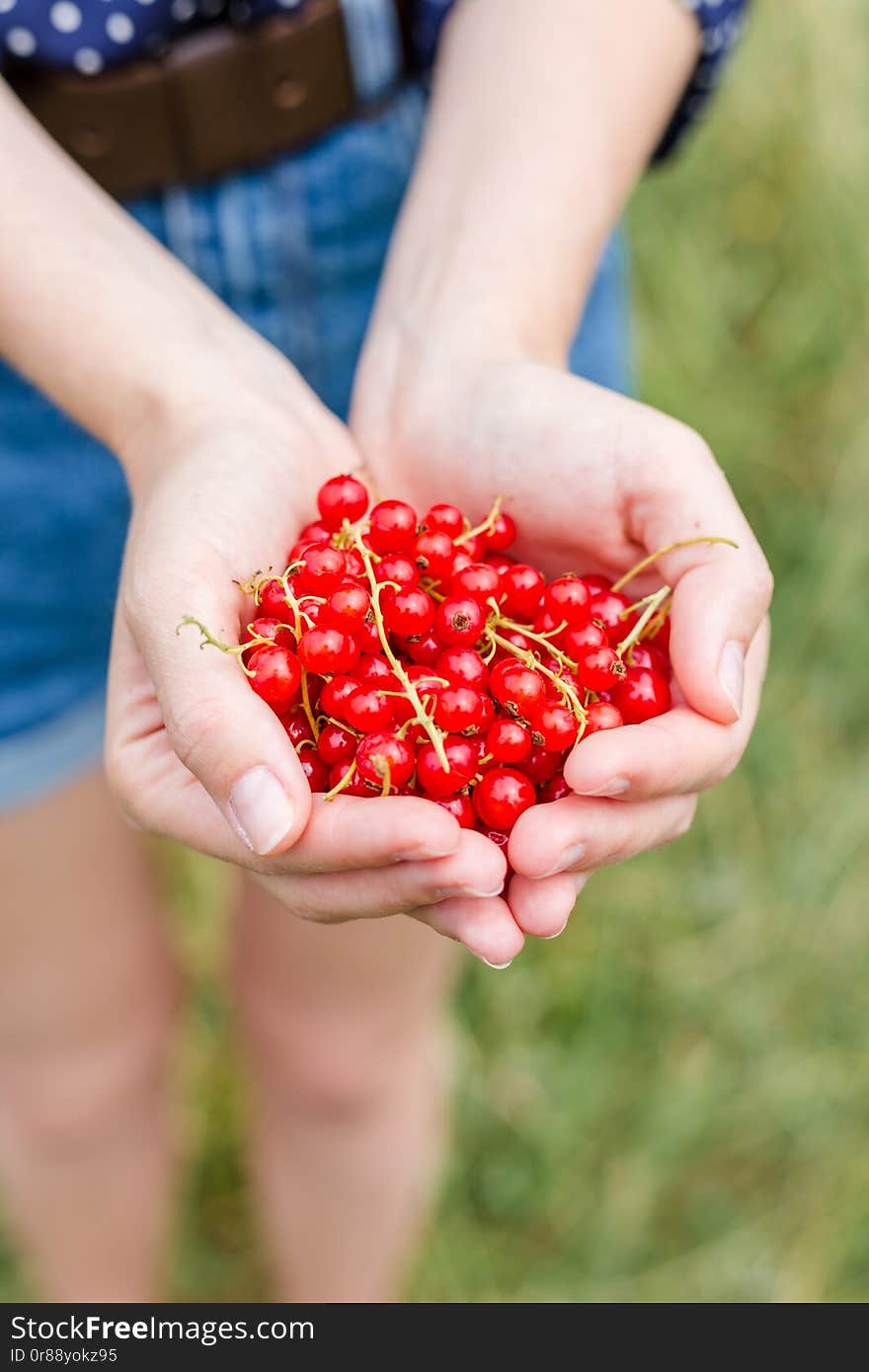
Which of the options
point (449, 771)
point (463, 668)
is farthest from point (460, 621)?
point (449, 771)

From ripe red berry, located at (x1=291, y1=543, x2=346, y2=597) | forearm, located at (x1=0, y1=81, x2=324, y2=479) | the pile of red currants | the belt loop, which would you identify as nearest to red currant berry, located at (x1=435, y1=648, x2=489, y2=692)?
the pile of red currants

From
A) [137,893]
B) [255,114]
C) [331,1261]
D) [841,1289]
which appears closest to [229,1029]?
[331,1261]

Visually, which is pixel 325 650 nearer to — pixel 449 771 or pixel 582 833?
pixel 449 771

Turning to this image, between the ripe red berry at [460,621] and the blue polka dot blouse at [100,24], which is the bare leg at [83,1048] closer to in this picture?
the ripe red berry at [460,621]

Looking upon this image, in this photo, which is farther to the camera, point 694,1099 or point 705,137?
point 705,137

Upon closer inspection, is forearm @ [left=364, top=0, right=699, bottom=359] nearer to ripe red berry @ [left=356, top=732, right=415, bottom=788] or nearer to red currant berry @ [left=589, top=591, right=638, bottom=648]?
red currant berry @ [left=589, top=591, right=638, bottom=648]

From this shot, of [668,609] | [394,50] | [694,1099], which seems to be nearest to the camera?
[668,609]

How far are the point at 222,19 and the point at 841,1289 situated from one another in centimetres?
199

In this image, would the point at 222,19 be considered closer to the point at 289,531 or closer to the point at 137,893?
the point at 289,531

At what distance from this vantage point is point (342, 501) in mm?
1126

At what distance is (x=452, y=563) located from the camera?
111 cm

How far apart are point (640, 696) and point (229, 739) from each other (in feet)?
1.14

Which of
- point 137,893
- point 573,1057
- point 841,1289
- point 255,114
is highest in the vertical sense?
point 255,114

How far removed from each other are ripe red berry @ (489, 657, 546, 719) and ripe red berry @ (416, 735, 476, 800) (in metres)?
Result: 0.05
